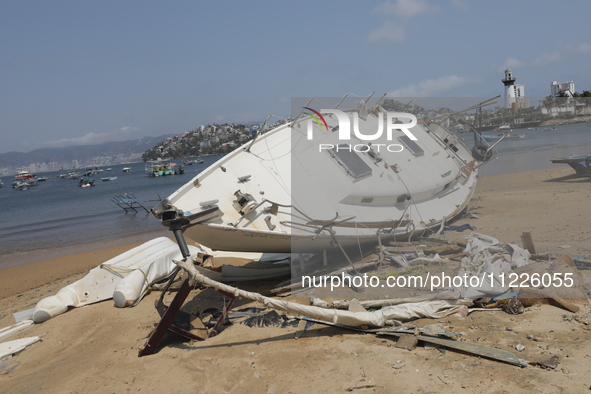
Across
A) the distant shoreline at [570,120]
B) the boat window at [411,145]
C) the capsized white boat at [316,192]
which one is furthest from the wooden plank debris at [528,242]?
the distant shoreline at [570,120]

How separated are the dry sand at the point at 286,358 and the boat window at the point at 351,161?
3034mm

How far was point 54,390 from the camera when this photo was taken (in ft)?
18.6

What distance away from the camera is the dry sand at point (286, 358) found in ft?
15.1

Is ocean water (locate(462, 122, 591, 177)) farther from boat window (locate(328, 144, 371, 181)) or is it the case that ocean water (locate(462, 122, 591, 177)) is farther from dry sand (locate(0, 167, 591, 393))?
dry sand (locate(0, 167, 591, 393))

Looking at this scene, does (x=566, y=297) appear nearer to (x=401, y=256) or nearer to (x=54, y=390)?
(x=401, y=256)

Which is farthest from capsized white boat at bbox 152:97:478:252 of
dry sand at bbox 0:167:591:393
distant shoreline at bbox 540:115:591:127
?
distant shoreline at bbox 540:115:591:127

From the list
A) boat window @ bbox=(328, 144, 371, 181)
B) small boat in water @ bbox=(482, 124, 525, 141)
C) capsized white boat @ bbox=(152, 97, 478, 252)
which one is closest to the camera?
capsized white boat @ bbox=(152, 97, 478, 252)

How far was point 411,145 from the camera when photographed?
12.0 m

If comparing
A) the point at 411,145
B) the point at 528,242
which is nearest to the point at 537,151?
the point at 411,145

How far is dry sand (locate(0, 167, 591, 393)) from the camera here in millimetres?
4605

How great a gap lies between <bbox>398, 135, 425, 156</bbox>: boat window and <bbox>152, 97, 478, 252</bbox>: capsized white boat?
0.04 meters

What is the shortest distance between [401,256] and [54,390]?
605 cm

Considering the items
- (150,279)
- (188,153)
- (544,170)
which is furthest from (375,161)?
(188,153)

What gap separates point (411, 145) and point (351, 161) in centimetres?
305
